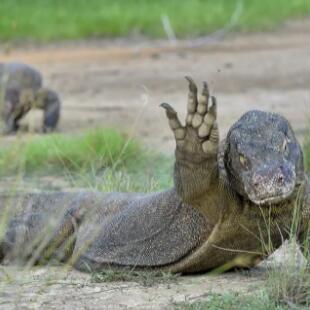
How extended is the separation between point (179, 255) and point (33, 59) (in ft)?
41.5

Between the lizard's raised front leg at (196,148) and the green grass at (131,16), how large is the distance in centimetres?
1377

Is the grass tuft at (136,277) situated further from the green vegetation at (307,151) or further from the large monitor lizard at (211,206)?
the green vegetation at (307,151)

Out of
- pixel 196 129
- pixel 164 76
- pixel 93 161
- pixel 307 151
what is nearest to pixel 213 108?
pixel 196 129

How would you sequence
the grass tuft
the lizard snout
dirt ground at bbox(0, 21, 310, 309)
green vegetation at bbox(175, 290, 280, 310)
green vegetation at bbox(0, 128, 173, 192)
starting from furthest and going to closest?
green vegetation at bbox(0, 128, 173, 192) < the grass tuft < dirt ground at bbox(0, 21, 310, 309) < the lizard snout < green vegetation at bbox(175, 290, 280, 310)

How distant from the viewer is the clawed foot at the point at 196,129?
5.54 m

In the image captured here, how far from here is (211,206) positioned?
5871 millimetres

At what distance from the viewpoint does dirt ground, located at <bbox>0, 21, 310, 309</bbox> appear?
18.9 ft

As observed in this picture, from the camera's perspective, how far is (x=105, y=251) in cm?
649

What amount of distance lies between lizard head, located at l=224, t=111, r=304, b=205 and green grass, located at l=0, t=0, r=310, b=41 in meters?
13.7

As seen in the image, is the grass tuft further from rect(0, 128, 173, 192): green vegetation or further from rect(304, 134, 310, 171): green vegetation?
rect(304, 134, 310, 171): green vegetation

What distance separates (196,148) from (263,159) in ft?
0.95

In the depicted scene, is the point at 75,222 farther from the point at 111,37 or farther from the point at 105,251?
the point at 111,37

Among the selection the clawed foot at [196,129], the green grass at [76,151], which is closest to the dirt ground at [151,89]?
the green grass at [76,151]

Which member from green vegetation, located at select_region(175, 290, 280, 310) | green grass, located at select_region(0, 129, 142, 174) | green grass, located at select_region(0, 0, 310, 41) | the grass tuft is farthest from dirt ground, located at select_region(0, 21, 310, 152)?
green vegetation, located at select_region(175, 290, 280, 310)
